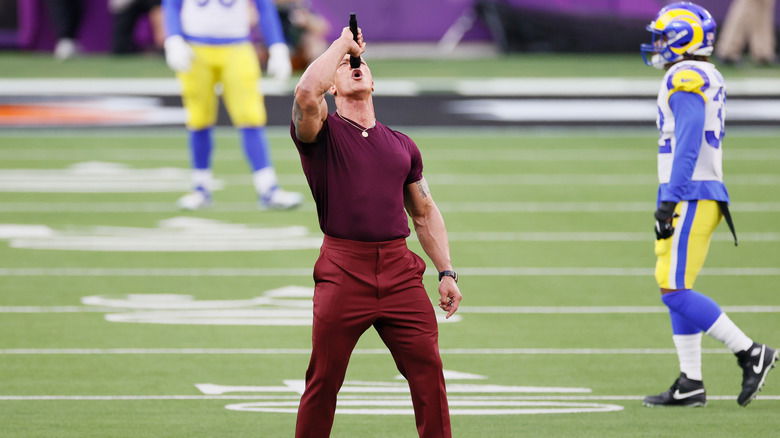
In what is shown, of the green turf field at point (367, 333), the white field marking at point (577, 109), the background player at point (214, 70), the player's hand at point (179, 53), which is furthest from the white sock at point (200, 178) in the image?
the white field marking at point (577, 109)

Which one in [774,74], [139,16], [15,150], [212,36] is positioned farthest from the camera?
[139,16]

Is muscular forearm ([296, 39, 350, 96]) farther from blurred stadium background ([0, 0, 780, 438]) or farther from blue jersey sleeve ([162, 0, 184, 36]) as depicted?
blue jersey sleeve ([162, 0, 184, 36])

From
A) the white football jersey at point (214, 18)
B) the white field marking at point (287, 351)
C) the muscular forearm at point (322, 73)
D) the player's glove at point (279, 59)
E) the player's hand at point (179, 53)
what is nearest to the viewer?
the muscular forearm at point (322, 73)

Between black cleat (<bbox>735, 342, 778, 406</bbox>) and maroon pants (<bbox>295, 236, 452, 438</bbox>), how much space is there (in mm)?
1946

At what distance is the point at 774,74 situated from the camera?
962 inches

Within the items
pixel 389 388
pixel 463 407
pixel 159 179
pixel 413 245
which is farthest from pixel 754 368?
pixel 159 179

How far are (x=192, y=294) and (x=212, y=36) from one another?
3.30 m

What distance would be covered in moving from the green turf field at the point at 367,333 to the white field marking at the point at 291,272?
0.03 meters

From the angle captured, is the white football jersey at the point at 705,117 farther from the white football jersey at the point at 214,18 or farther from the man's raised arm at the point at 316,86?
the white football jersey at the point at 214,18

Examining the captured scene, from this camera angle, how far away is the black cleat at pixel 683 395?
7.05m

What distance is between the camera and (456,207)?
13297 mm

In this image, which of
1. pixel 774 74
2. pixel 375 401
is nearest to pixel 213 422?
pixel 375 401

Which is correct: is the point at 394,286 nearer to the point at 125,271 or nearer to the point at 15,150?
the point at 125,271

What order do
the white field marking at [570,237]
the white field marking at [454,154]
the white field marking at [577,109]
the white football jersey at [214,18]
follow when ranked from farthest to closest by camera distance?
the white field marking at [577,109], the white field marking at [454,154], the white football jersey at [214,18], the white field marking at [570,237]
